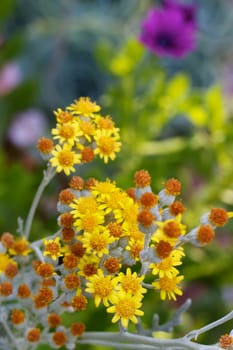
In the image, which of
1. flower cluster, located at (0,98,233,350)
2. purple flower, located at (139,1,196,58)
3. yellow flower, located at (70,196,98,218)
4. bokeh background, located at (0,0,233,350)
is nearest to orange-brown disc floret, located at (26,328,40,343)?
flower cluster, located at (0,98,233,350)

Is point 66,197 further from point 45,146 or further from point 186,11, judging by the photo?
point 186,11

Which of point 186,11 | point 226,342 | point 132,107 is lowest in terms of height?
point 226,342

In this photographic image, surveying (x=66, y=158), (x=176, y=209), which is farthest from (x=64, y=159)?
(x=176, y=209)

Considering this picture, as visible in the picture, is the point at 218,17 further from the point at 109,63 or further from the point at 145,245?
the point at 145,245

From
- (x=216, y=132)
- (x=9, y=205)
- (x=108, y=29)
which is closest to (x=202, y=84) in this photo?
(x=108, y=29)

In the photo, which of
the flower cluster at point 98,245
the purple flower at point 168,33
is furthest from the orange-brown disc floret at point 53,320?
the purple flower at point 168,33

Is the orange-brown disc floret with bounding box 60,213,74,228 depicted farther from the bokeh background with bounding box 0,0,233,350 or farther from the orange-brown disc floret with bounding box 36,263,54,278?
the bokeh background with bounding box 0,0,233,350

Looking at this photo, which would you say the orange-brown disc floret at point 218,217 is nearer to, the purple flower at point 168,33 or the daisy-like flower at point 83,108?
A: the daisy-like flower at point 83,108
